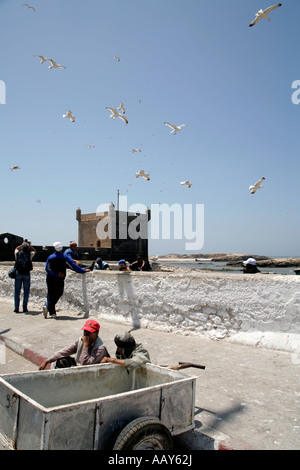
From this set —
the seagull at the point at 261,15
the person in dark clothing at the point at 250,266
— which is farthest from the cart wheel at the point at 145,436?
the seagull at the point at 261,15

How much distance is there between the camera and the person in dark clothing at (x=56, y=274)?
23.5 feet

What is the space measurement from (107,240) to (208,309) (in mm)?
42349

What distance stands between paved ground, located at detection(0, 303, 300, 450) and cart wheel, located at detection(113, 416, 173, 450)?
1.59 ft

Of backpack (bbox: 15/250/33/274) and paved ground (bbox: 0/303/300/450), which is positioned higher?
backpack (bbox: 15/250/33/274)

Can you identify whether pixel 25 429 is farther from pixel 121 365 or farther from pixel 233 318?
pixel 233 318

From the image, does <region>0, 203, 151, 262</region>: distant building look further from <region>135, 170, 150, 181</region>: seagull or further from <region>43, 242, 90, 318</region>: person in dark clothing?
<region>43, 242, 90, 318</region>: person in dark clothing

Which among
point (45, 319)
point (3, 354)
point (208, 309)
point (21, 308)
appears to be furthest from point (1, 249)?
point (208, 309)

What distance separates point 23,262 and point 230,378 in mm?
5667

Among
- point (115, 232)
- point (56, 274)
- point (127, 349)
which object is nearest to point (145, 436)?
point (127, 349)

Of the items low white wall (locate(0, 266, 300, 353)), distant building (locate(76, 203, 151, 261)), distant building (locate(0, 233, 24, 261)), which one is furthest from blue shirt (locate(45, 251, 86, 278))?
distant building (locate(76, 203, 151, 261))

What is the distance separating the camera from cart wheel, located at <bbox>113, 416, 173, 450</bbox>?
213 cm

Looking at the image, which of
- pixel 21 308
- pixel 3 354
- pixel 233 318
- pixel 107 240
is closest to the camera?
pixel 233 318

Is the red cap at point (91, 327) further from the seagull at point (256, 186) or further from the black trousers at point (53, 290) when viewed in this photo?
the seagull at point (256, 186)

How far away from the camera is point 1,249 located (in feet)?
75.1
